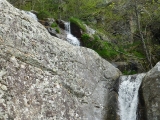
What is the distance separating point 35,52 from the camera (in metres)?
7.75

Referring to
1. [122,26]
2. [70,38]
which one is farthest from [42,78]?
[122,26]

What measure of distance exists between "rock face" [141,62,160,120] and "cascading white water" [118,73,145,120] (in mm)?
717

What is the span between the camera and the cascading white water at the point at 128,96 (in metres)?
9.34

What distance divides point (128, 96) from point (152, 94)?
1.46 meters

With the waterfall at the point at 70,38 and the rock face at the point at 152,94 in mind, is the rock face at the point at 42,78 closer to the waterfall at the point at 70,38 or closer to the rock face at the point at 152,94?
the rock face at the point at 152,94

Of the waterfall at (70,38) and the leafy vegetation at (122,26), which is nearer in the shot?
→ the leafy vegetation at (122,26)

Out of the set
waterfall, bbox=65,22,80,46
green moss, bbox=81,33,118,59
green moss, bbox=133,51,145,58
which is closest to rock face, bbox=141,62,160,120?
green moss, bbox=81,33,118,59

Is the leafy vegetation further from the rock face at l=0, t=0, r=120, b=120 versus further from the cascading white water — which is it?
the rock face at l=0, t=0, r=120, b=120

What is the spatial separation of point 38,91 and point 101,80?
3982mm

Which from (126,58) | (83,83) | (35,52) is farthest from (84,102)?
(126,58)

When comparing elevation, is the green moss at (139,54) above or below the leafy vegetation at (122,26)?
below

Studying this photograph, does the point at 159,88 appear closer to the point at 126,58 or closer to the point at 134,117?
the point at 134,117

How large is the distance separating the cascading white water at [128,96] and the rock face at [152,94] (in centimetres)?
72

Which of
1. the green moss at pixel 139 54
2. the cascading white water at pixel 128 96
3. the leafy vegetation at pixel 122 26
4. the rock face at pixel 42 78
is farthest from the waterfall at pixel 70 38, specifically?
the cascading white water at pixel 128 96
